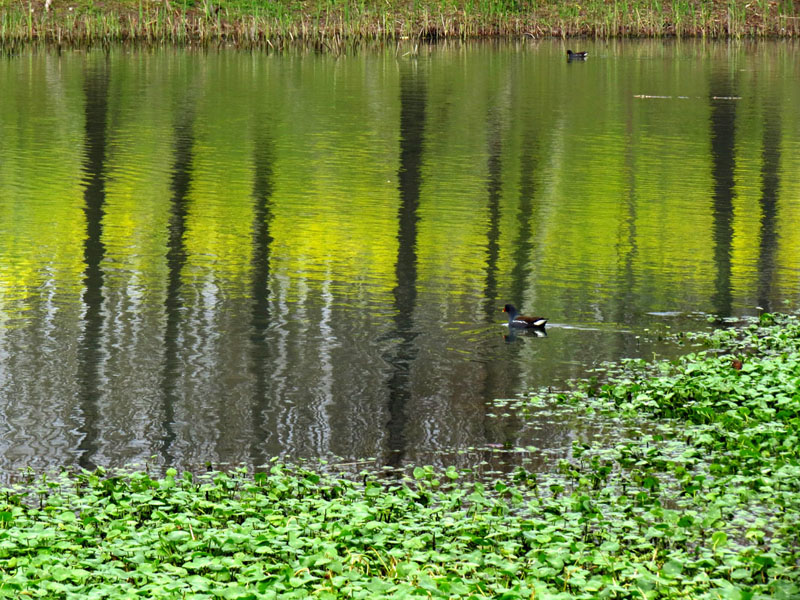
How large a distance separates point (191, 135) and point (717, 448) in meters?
25.4

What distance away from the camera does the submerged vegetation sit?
27.0ft

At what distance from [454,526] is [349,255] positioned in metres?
11.3

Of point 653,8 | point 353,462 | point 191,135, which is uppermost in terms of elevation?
point 653,8

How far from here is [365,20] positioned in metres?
64.2

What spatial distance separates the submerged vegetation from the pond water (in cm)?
113

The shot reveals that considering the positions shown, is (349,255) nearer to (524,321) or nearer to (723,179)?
(524,321)

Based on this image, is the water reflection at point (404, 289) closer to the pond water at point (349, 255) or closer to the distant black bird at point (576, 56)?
the pond water at point (349, 255)

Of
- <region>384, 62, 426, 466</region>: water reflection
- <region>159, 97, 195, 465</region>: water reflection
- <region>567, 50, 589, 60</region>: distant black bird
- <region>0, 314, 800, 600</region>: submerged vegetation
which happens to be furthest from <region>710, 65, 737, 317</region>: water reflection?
<region>567, 50, 589, 60</region>: distant black bird

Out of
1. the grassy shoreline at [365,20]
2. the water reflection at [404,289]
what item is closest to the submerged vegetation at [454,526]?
the water reflection at [404,289]

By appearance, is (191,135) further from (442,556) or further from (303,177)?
(442,556)

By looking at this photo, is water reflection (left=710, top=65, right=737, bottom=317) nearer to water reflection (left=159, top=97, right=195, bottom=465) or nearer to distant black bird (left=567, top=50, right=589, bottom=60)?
water reflection (left=159, top=97, right=195, bottom=465)

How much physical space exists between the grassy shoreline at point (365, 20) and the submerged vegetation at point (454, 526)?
5092 centimetres

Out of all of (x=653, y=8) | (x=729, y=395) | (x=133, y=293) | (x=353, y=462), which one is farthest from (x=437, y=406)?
(x=653, y=8)

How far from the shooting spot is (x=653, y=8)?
69.1 metres
